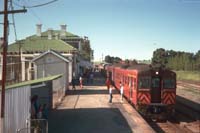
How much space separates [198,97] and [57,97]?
13770mm

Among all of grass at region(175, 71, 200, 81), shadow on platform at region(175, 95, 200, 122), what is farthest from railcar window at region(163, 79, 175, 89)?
grass at region(175, 71, 200, 81)

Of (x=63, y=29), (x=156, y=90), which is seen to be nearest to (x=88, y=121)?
(x=156, y=90)

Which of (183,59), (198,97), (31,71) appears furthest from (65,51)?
(183,59)

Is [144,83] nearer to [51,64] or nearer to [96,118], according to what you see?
[96,118]

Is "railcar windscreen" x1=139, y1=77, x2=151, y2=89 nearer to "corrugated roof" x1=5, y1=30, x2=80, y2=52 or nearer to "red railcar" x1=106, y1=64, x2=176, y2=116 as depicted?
"red railcar" x1=106, y1=64, x2=176, y2=116

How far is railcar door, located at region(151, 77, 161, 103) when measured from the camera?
23.9m

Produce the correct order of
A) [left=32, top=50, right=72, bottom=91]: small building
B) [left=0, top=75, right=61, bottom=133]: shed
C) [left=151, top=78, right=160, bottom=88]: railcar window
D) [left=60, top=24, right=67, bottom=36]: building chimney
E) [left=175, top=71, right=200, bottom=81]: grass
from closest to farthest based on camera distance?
1. [left=0, top=75, right=61, bottom=133]: shed
2. [left=151, top=78, right=160, bottom=88]: railcar window
3. [left=32, top=50, right=72, bottom=91]: small building
4. [left=60, top=24, right=67, bottom=36]: building chimney
5. [left=175, top=71, right=200, bottom=81]: grass

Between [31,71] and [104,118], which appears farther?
[31,71]

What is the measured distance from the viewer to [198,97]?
3853 centimetres

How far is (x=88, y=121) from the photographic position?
21484 millimetres

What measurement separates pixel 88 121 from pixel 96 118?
1.02 metres

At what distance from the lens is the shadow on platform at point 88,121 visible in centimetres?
1919

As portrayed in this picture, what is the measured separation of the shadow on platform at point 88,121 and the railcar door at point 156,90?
2.19 meters

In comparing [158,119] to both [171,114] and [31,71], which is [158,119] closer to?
[171,114]
